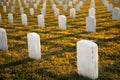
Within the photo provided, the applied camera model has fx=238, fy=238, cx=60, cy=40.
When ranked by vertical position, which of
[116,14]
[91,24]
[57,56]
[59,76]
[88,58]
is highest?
[116,14]

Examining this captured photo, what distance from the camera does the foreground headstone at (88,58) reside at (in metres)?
5.55

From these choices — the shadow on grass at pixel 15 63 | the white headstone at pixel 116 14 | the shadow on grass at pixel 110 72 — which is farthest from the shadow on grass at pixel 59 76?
the white headstone at pixel 116 14

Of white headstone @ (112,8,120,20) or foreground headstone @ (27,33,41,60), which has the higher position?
white headstone @ (112,8,120,20)

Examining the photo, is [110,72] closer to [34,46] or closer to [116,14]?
[34,46]

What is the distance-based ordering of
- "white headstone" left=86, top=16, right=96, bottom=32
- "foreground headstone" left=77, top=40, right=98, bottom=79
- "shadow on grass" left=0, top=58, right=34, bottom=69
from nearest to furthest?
"foreground headstone" left=77, top=40, right=98, bottom=79
"shadow on grass" left=0, top=58, right=34, bottom=69
"white headstone" left=86, top=16, right=96, bottom=32

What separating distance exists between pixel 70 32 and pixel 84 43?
209 inches

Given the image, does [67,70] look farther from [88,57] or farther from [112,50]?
[112,50]

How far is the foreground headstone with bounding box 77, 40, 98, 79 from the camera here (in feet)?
18.2

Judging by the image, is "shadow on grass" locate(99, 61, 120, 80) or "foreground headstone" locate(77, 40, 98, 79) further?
"shadow on grass" locate(99, 61, 120, 80)

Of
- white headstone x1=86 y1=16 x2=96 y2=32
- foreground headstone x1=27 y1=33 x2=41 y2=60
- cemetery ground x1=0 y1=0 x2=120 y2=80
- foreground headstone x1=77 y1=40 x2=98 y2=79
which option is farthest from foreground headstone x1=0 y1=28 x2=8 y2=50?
white headstone x1=86 y1=16 x2=96 y2=32

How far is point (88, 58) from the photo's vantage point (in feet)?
18.6

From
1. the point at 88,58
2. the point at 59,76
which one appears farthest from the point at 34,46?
the point at 88,58

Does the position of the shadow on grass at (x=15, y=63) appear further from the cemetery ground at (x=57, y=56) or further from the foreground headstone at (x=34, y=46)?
the foreground headstone at (x=34, y=46)

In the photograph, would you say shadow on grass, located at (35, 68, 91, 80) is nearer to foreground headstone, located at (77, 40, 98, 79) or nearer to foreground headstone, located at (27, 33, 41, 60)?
foreground headstone, located at (77, 40, 98, 79)
